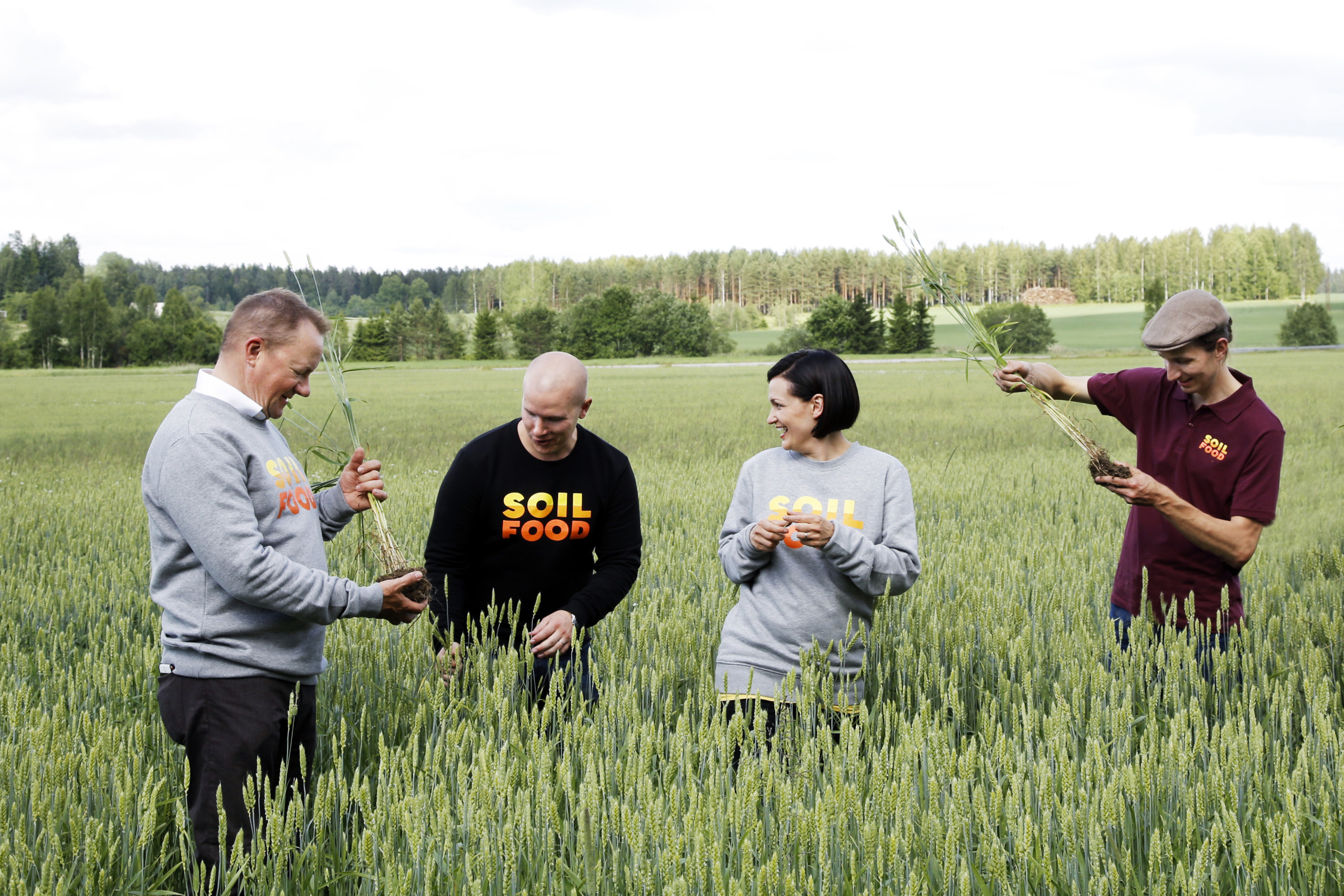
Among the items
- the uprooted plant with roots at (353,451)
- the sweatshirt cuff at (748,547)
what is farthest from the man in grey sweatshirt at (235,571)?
A: the sweatshirt cuff at (748,547)

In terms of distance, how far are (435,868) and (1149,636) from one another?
2.67 m

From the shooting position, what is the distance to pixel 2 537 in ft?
24.8

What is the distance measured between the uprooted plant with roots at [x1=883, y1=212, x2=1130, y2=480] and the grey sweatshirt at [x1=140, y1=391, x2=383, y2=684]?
2.60 m

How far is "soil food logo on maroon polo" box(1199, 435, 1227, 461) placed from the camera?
339cm

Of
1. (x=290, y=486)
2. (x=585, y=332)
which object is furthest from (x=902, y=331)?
(x=290, y=486)

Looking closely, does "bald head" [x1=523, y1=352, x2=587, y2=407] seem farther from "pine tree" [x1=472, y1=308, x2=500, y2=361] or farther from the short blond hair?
"pine tree" [x1=472, y1=308, x2=500, y2=361]

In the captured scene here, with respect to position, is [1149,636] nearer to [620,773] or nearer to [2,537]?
[620,773]

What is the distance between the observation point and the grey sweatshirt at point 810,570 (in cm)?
293

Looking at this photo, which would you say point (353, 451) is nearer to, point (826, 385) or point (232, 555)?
point (232, 555)

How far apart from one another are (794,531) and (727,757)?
70 centimetres

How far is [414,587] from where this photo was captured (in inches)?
109

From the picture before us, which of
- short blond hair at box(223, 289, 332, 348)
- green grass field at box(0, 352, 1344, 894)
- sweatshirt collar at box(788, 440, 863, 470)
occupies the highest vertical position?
short blond hair at box(223, 289, 332, 348)

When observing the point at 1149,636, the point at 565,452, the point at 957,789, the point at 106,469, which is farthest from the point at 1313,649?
the point at 106,469

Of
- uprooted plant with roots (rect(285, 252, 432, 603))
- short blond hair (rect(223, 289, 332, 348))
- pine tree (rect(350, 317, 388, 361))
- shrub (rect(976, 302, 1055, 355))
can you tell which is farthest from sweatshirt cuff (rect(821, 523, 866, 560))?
shrub (rect(976, 302, 1055, 355))
